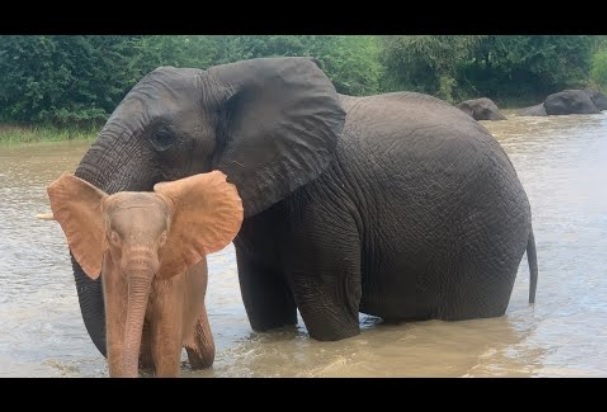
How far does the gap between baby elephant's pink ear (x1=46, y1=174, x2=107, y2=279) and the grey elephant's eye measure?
989mm

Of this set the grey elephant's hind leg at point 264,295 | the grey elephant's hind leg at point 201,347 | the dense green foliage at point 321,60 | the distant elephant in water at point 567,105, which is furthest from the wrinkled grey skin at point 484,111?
the grey elephant's hind leg at point 201,347

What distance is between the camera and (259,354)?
633 centimetres

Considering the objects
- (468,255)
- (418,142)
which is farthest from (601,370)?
(418,142)

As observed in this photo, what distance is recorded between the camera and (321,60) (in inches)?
620

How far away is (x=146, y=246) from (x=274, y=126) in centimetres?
Result: 198

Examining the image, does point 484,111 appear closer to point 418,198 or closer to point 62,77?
point 62,77

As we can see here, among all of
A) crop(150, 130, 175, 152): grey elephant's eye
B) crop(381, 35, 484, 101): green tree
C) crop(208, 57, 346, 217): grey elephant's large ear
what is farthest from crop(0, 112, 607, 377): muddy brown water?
crop(381, 35, 484, 101): green tree

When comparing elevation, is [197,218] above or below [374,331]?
above

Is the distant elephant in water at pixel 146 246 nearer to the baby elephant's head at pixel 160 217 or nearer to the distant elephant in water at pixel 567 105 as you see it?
the baby elephant's head at pixel 160 217

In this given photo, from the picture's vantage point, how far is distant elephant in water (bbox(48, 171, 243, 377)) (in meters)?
4.26

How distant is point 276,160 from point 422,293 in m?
1.43

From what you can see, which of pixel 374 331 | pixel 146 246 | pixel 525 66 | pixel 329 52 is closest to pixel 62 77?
pixel 329 52

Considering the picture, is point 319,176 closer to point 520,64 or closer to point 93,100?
point 93,100
